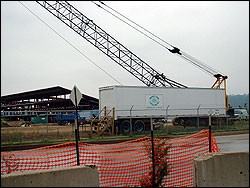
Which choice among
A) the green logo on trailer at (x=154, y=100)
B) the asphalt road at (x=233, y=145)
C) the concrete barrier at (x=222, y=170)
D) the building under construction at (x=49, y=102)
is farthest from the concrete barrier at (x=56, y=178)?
the building under construction at (x=49, y=102)

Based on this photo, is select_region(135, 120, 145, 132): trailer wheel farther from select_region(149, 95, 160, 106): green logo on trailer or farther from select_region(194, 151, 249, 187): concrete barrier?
select_region(194, 151, 249, 187): concrete barrier

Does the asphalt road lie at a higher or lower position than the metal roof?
lower

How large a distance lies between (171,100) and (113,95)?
5790mm

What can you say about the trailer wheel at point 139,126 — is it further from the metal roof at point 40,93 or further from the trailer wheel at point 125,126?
the metal roof at point 40,93

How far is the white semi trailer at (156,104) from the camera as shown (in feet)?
83.5

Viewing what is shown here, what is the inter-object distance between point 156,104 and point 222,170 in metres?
20.6

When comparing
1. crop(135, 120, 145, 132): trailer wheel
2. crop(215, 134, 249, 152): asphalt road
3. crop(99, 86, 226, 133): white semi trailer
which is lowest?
crop(215, 134, 249, 152): asphalt road

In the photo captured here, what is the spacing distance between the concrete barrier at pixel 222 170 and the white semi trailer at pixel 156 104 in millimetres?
16646

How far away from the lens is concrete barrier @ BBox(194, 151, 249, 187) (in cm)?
627

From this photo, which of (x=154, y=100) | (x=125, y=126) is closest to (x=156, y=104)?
(x=154, y=100)

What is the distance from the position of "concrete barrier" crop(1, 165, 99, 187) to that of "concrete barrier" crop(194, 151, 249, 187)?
83.7 inches

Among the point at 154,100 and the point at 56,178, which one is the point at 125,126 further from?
the point at 56,178

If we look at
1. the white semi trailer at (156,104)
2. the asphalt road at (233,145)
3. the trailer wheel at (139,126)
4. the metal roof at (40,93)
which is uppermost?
the metal roof at (40,93)

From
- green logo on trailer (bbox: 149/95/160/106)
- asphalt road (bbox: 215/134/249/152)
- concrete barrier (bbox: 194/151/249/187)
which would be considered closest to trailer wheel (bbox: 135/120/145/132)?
green logo on trailer (bbox: 149/95/160/106)
